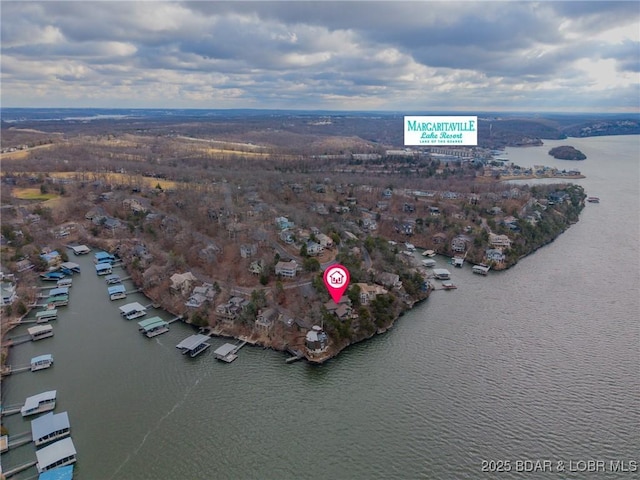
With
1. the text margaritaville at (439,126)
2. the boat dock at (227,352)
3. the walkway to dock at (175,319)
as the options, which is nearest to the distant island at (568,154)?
the text margaritaville at (439,126)

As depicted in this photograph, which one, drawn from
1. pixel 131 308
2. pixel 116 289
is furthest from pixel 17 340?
pixel 116 289

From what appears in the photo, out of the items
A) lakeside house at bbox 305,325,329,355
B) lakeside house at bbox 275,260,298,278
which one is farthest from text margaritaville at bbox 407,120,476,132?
lakeside house at bbox 305,325,329,355

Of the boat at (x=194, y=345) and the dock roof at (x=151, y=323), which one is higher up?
the dock roof at (x=151, y=323)

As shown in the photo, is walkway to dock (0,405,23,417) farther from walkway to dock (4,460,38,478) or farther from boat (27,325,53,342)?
boat (27,325,53,342)

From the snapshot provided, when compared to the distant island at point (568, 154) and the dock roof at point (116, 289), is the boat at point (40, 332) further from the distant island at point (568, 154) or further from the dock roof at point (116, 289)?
the distant island at point (568, 154)

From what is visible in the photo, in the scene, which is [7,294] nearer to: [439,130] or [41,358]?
[41,358]

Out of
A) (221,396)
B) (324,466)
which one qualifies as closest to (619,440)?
(324,466)
